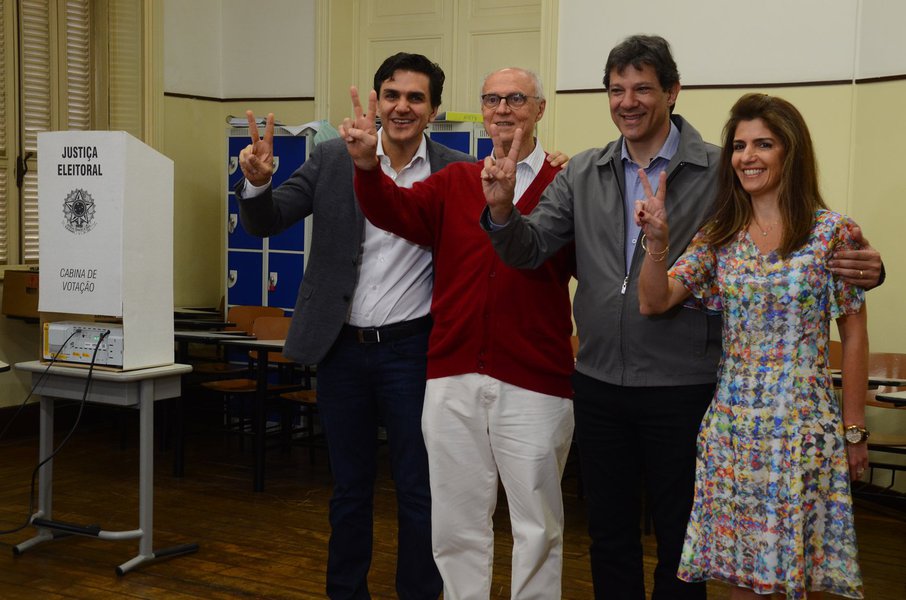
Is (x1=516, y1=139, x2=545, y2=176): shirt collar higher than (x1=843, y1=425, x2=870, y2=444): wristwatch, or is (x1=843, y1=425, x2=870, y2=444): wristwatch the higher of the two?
(x1=516, y1=139, x2=545, y2=176): shirt collar

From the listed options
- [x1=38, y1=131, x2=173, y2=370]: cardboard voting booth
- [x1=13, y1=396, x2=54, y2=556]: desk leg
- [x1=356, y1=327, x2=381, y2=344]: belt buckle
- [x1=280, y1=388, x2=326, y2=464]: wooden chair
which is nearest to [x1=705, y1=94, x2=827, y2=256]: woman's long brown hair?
[x1=356, y1=327, x2=381, y2=344]: belt buckle

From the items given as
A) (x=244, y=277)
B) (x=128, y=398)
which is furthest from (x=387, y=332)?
(x=244, y=277)

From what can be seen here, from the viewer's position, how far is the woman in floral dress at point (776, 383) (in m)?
2.22

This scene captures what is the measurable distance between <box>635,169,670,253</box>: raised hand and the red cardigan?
1.51ft

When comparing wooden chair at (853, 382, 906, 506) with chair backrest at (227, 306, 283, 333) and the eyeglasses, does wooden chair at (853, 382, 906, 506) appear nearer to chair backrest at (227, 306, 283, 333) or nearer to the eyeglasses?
the eyeglasses

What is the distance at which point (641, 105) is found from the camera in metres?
2.45

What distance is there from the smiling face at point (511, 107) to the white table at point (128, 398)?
185 cm

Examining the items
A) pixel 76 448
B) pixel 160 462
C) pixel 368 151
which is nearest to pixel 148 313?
pixel 368 151

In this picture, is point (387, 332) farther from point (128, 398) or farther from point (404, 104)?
point (128, 398)

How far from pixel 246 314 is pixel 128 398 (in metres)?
2.87

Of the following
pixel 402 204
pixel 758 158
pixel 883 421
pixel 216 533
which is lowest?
pixel 216 533

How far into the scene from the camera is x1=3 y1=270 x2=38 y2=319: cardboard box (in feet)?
20.5

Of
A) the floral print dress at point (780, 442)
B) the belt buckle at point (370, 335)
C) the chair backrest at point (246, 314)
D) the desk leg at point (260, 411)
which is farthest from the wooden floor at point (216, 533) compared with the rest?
the floral print dress at point (780, 442)

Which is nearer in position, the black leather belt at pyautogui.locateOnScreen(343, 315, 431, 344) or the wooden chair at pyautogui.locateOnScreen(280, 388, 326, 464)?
the black leather belt at pyautogui.locateOnScreen(343, 315, 431, 344)
